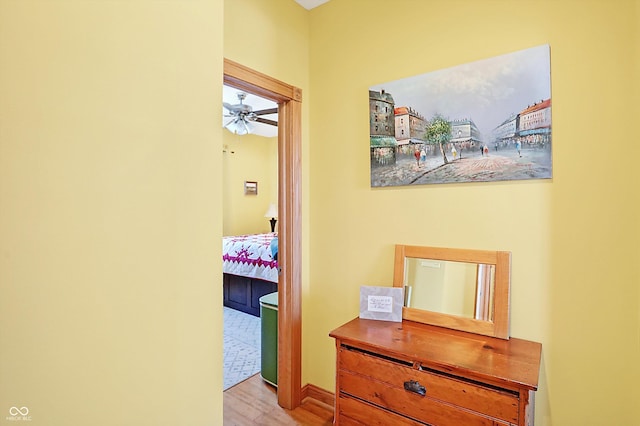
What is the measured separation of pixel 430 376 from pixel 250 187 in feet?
18.9

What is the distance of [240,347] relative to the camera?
3.21 metres

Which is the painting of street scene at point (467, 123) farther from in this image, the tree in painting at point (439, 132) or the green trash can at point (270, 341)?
the green trash can at point (270, 341)

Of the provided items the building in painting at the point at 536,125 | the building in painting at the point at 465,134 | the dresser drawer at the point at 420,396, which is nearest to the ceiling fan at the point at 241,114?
the building in painting at the point at 465,134

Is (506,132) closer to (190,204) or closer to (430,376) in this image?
(430,376)

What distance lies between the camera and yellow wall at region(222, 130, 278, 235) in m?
6.30

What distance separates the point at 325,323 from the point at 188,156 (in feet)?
5.55

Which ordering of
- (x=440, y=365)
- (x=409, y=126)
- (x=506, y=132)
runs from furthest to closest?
(x=409, y=126)
(x=506, y=132)
(x=440, y=365)

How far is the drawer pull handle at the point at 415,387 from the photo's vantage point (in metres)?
1.44

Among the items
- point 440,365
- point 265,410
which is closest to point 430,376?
point 440,365

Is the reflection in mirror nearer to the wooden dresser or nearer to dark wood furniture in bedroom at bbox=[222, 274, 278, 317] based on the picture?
the wooden dresser

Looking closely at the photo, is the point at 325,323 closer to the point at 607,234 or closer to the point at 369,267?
the point at 369,267

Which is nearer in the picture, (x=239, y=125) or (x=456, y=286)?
(x=456, y=286)

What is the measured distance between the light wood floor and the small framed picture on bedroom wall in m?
4.61

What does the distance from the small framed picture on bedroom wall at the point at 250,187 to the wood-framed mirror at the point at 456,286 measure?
5121mm
